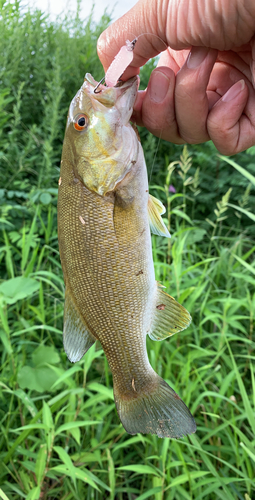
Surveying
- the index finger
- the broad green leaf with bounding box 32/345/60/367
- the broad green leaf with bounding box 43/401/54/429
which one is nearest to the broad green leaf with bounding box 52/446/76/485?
the broad green leaf with bounding box 43/401/54/429

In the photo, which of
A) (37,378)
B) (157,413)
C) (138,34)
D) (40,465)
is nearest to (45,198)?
(37,378)

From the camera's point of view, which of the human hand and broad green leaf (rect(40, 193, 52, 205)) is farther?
broad green leaf (rect(40, 193, 52, 205))

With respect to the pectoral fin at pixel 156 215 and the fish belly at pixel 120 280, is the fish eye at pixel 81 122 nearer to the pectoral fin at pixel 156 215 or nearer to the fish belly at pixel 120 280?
the fish belly at pixel 120 280

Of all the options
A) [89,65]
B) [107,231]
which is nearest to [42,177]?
[89,65]

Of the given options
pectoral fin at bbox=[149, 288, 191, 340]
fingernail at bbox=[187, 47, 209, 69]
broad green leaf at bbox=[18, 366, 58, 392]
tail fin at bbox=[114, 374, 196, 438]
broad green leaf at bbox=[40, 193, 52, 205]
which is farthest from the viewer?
broad green leaf at bbox=[40, 193, 52, 205]

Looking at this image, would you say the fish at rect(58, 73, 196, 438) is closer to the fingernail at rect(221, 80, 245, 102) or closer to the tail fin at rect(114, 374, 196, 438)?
the tail fin at rect(114, 374, 196, 438)

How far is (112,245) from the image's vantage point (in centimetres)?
114

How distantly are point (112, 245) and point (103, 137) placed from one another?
0.37m

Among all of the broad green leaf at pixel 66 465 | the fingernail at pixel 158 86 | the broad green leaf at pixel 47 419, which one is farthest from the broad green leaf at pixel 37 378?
the fingernail at pixel 158 86

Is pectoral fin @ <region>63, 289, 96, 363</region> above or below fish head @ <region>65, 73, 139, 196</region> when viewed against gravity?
below

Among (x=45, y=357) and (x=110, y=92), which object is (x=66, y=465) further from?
(x=110, y=92)

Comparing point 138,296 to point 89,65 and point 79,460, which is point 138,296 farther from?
point 89,65

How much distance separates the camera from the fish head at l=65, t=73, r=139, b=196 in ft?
3.66

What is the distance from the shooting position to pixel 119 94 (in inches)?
43.6
